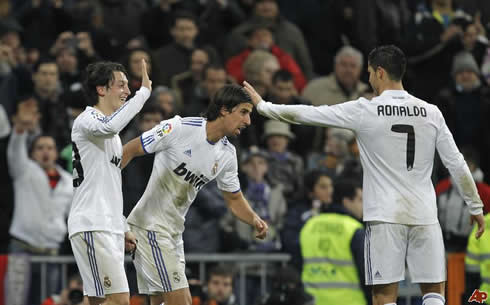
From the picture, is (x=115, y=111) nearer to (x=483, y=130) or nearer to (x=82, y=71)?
(x=82, y=71)

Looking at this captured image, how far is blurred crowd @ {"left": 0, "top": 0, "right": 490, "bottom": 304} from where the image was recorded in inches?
542

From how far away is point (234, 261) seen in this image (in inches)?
527

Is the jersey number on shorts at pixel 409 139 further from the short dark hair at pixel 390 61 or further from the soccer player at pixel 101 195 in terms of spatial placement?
the soccer player at pixel 101 195

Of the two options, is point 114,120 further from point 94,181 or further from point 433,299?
point 433,299

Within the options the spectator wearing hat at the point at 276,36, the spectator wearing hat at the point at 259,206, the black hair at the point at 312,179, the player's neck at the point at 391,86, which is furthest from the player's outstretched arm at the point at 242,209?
the spectator wearing hat at the point at 276,36

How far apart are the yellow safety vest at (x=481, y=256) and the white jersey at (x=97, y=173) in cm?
430

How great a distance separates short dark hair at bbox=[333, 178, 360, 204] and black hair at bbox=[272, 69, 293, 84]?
2.92 m

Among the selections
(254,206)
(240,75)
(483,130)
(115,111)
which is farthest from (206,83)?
(115,111)

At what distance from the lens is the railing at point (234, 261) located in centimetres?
1330

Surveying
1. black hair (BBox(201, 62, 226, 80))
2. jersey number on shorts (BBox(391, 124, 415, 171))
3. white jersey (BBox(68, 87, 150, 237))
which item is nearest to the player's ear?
white jersey (BBox(68, 87, 150, 237))

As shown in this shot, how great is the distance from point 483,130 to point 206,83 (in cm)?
364

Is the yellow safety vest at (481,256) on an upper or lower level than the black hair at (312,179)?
lower

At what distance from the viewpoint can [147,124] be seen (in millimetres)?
13516

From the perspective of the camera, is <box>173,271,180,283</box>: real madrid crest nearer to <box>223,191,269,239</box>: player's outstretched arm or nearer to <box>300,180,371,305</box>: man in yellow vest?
<box>223,191,269,239</box>: player's outstretched arm
